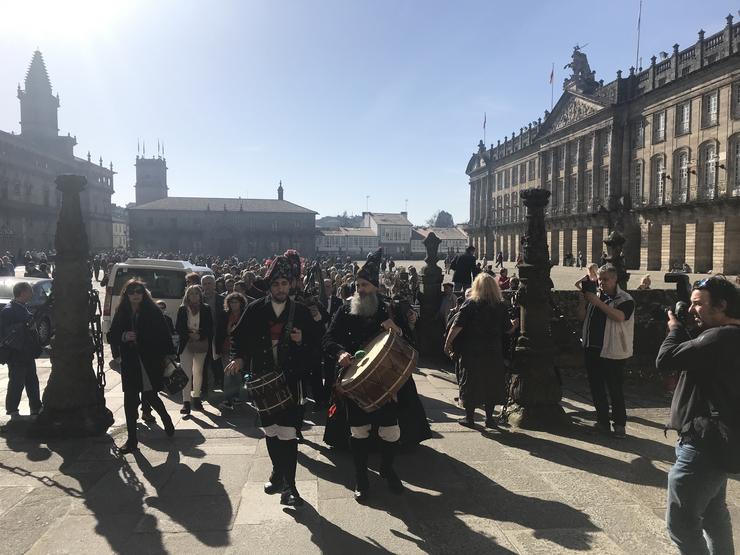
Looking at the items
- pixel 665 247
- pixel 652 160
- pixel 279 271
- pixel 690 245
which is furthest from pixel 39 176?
pixel 279 271

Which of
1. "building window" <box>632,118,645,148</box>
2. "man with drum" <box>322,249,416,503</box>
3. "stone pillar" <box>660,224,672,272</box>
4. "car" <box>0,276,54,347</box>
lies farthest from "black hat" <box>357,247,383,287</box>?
"building window" <box>632,118,645,148</box>

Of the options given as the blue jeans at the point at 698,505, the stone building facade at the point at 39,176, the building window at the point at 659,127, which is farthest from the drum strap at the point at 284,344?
the stone building facade at the point at 39,176

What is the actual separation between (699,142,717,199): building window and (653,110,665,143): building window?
15.6 feet

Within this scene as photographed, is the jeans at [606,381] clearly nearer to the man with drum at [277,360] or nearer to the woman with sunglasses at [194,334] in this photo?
the man with drum at [277,360]

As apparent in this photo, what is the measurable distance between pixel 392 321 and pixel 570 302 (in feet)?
18.1

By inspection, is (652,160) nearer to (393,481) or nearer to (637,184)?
(637,184)

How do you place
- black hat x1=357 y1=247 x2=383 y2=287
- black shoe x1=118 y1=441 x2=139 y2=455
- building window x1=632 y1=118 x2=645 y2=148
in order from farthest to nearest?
building window x1=632 y1=118 x2=645 y2=148 → black shoe x1=118 y1=441 x2=139 y2=455 → black hat x1=357 y1=247 x2=383 y2=287

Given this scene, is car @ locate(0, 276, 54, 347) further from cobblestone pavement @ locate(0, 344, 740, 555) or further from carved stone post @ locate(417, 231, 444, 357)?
carved stone post @ locate(417, 231, 444, 357)

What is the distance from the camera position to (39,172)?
7050 centimetres

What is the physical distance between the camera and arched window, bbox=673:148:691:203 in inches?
1549

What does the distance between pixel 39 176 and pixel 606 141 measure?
69.7 meters

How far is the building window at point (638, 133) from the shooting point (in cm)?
4460

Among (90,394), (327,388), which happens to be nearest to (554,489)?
(327,388)

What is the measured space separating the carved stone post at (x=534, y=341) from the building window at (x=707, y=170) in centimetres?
3742
